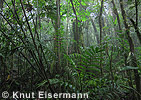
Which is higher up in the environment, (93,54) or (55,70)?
(93,54)

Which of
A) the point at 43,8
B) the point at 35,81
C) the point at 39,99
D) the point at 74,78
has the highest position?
the point at 43,8

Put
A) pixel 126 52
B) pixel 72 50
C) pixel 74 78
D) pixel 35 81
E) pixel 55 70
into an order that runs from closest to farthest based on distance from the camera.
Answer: pixel 74 78, pixel 126 52, pixel 55 70, pixel 35 81, pixel 72 50

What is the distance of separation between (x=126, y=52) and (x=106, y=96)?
976 mm

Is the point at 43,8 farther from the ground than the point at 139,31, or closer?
farther from the ground

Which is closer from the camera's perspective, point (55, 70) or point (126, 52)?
point (126, 52)

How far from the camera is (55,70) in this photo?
8.66 ft

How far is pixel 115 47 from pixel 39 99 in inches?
74.3

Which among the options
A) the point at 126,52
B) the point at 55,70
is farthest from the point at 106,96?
the point at 55,70

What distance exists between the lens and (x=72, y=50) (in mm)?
4176

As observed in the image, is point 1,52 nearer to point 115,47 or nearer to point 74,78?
point 74,78

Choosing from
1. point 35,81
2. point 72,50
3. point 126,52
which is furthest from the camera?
point 72,50

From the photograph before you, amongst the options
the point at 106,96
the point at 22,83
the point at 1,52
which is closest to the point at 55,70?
the point at 22,83

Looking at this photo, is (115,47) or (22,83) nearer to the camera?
(115,47)

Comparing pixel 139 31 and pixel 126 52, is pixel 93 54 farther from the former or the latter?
pixel 126 52
